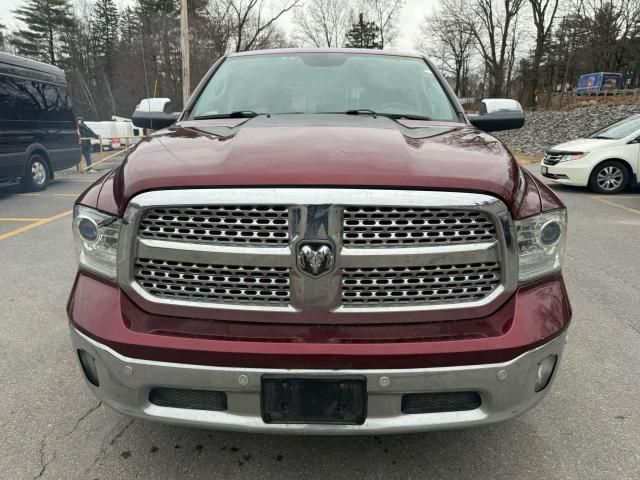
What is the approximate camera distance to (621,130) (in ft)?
32.8

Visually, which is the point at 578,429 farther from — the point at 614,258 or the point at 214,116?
the point at 614,258

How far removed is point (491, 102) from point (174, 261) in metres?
2.72

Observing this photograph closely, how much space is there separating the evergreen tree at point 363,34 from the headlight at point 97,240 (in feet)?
192

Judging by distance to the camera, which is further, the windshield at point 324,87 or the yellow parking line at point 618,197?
the yellow parking line at point 618,197

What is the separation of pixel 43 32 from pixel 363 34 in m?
34.5

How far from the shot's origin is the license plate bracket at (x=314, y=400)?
160cm

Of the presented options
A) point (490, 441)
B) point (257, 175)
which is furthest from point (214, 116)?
point (490, 441)

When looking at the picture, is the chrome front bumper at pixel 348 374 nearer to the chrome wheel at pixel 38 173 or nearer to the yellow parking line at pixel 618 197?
the yellow parking line at pixel 618 197

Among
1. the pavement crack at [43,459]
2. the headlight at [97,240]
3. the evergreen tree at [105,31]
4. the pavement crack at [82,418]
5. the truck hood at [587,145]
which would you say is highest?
the evergreen tree at [105,31]

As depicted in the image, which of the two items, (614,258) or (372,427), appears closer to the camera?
(372,427)

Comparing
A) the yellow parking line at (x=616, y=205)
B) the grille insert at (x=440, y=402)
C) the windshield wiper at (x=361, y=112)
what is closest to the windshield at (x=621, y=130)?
the yellow parking line at (x=616, y=205)

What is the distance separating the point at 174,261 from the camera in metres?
1.70

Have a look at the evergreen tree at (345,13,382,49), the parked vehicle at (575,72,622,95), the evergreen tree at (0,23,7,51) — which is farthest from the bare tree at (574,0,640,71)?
the evergreen tree at (0,23,7,51)

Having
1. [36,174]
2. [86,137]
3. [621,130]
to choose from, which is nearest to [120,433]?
[36,174]
